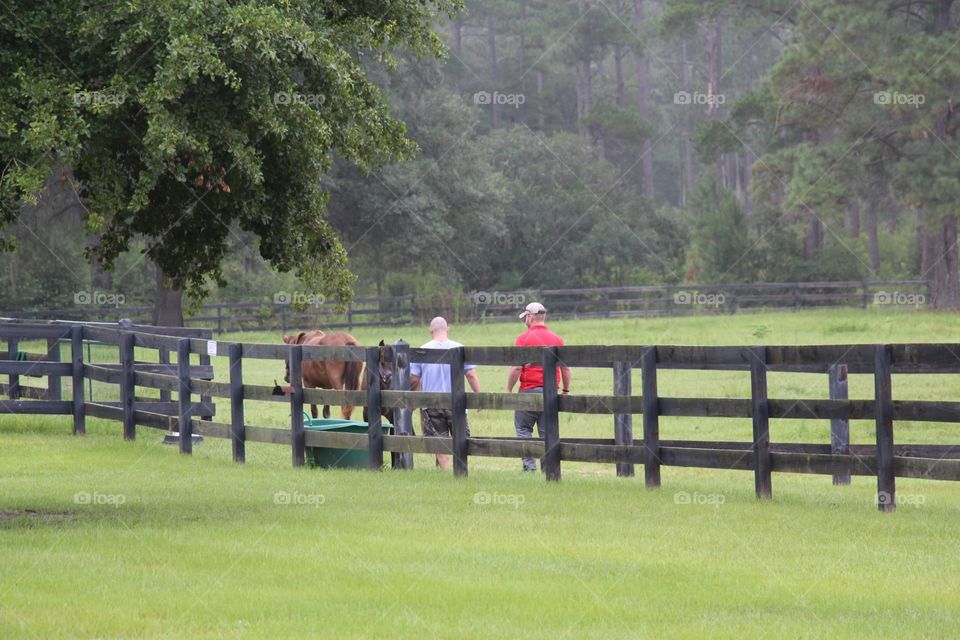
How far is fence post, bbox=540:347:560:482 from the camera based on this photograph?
12539 millimetres

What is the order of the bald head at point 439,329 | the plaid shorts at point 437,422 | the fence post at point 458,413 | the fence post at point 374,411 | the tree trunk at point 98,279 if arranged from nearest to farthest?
the fence post at point 458,413
the fence post at point 374,411
the plaid shorts at point 437,422
the bald head at point 439,329
the tree trunk at point 98,279

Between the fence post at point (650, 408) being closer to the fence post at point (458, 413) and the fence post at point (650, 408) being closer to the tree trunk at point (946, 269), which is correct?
the fence post at point (458, 413)

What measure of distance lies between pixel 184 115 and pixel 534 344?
611 cm

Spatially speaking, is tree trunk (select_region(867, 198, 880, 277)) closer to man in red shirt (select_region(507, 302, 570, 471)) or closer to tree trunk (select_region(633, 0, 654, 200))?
tree trunk (select_region(633, 0, 654, 200))

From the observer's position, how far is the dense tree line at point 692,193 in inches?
1806

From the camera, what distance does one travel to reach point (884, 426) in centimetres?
1051

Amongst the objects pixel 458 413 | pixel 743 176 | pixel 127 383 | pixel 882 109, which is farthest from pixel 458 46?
pixel 458 413

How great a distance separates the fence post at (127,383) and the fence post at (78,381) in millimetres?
967

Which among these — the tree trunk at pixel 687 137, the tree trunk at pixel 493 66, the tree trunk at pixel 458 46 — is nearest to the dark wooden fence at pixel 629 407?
the tree trunk at pixel 458 46

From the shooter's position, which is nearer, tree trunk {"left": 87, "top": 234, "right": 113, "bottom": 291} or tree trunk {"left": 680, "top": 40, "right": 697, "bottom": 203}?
tree trunk {"left": 87, "top": 234, "right": 113, "bottom": 291}

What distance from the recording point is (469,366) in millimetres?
15062

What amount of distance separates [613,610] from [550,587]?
684 mm

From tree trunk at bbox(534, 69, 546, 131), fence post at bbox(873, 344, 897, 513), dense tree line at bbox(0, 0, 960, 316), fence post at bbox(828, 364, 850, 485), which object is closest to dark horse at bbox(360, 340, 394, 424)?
fence post at bbox(828, 364, 850, 485)

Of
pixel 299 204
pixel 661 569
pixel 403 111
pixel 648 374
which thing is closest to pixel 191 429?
→ pixel 299 204
